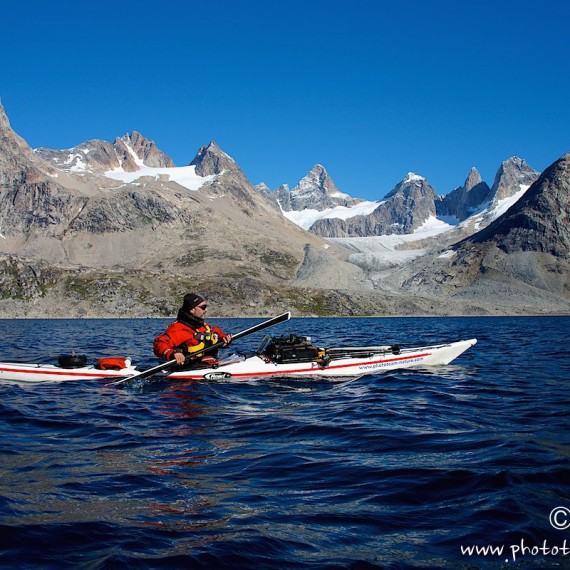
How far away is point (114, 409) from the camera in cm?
1620

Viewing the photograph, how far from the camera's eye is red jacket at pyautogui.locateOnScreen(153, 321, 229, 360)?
19978 mm

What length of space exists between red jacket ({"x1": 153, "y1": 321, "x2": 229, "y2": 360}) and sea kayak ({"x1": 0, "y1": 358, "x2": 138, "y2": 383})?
2179 mm

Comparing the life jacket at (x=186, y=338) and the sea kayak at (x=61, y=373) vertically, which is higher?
the life jacket at (x=186, y=338)

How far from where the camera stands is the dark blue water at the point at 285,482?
6.78 meters

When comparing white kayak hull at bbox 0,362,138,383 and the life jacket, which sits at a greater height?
the life jacket

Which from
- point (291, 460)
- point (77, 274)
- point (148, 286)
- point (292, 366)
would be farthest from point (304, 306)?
point (291, 460)

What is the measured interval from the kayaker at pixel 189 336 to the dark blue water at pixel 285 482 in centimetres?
266

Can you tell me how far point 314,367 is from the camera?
2181 centimetres

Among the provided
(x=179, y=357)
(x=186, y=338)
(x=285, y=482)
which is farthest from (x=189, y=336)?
(x=285, y=482)
